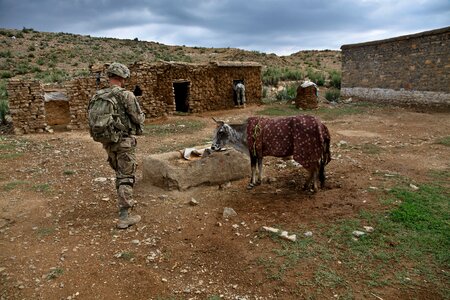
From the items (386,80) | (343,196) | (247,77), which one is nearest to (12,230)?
(343,196)

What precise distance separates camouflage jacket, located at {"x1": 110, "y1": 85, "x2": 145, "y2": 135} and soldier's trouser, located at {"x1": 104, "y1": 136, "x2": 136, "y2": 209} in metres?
0.17

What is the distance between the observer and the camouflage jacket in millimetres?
4539

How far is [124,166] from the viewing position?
465 cm

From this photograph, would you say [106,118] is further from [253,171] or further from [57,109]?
[57,109]

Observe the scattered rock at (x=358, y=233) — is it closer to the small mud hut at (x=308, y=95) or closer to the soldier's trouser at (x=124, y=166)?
the soldier's trouser at (x=124, y=166)

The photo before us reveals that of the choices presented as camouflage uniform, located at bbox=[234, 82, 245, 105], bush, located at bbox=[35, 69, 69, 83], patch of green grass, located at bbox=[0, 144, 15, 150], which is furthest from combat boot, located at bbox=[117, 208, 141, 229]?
bush, located at bbox=[35, 69, 69, 83]

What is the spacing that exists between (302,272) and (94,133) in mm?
3067

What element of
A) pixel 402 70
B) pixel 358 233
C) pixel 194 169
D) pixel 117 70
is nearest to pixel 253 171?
pixel 194 169

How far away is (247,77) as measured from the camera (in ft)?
58.0

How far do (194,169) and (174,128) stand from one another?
6.77 metres

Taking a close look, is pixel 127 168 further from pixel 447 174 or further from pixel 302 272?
pixel 447 174

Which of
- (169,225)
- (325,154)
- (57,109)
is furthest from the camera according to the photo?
(57,109)

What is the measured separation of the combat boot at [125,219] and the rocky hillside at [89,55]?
18856 millimetres

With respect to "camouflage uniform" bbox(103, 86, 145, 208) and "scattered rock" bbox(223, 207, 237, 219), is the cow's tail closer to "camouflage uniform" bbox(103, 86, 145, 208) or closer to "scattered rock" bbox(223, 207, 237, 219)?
"scattered rock" bbox(223, 207, 237, 219)
